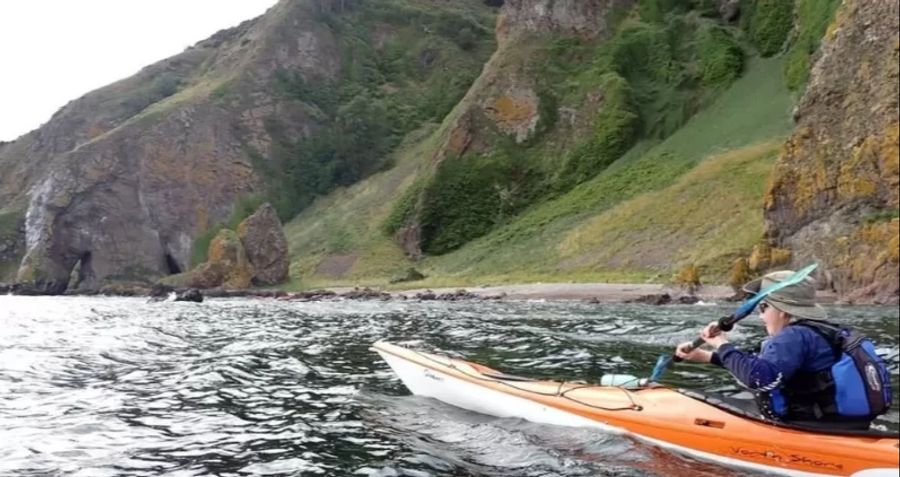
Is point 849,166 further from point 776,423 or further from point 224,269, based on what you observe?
point 224,269

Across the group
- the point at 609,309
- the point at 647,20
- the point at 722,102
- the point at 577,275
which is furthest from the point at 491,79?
the point at 609,309

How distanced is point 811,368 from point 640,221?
4650 centimetres

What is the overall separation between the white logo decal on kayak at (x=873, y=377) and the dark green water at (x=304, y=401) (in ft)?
5.53

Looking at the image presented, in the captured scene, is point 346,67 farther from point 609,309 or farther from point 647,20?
point 609,309

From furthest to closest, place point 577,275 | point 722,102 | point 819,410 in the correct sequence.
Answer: point 722,102, point 577,275, point 819,410

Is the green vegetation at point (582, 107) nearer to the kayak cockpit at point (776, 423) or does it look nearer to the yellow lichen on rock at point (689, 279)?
the yellow lichen on rock at point (689, 279)

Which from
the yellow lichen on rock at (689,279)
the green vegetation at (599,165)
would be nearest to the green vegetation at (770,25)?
the green vegetation at (599,165)

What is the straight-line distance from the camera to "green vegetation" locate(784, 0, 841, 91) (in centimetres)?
5747

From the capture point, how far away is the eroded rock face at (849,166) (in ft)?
92.1

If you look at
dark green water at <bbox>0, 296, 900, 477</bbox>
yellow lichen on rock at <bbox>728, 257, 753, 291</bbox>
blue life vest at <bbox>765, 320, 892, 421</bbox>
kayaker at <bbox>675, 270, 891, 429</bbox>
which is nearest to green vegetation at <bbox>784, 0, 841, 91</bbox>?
yellow lichen on rock at <bbox>728, 257, 753, 291</bbox>

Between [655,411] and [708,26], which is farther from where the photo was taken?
[708,26]

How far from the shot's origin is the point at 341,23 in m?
115

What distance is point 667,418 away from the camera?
8.09 metres

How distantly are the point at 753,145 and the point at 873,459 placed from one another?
52.6 metres
